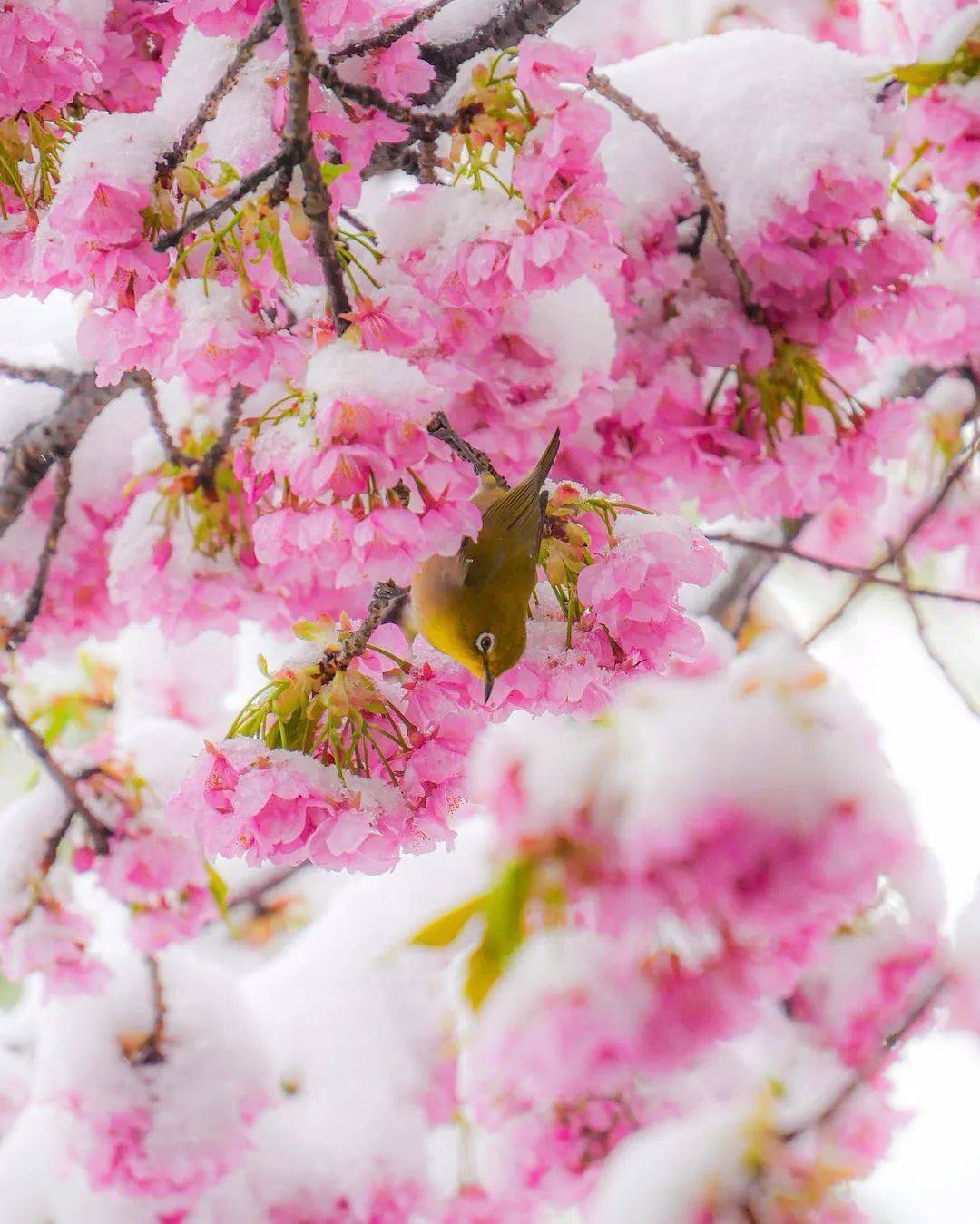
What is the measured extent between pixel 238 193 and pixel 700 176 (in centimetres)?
37

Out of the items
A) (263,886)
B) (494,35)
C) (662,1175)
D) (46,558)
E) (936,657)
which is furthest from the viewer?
(263,886)

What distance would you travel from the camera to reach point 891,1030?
1.18 meters

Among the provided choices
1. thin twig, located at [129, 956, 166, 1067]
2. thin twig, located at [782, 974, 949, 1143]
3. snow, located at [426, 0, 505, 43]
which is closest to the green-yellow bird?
snow, located at [426, 0, 505, 43]

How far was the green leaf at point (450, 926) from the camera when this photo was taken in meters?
0.74

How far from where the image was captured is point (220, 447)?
31.6 inches

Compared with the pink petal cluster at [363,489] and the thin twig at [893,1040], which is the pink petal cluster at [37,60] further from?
the thin twig at [893,1040]

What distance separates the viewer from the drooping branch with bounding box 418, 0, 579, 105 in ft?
1.91

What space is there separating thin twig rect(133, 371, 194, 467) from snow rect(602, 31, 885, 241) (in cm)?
40

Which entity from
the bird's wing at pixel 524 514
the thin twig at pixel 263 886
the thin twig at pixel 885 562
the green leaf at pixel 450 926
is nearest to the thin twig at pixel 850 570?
the thin twig at pixel 885 562

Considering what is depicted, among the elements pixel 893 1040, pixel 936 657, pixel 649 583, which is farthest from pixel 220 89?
pixel 893 1040

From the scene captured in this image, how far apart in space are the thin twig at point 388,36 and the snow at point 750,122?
27 centimetres

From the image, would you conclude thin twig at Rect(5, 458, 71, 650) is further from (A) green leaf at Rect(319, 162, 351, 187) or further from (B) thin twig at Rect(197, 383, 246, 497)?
(A) green leaf at Rect(319, 162, 351, 187)

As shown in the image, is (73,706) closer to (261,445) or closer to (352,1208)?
(352,1208)

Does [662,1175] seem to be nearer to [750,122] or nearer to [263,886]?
[263,886]
